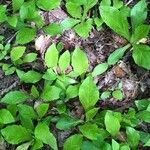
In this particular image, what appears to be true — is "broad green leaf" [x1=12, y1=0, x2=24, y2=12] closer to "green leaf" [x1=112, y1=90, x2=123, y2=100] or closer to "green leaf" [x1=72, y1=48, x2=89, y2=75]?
"green leaf" [x1=72, y1=48, x2=89, y2=75]

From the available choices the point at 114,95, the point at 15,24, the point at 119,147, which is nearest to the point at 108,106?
the point at 114,95

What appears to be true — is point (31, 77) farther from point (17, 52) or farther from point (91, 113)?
point (91, 113)

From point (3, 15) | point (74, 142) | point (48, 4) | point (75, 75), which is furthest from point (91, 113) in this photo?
point (3, 15)

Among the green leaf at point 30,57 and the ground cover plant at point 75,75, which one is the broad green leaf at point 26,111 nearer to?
the ground cover plant at point 75,75

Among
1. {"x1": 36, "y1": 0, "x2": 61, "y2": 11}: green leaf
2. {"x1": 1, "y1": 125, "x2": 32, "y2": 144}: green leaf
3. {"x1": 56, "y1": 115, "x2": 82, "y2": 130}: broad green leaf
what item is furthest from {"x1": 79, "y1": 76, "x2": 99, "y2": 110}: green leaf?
{"x1": 36, "y1": 0, "x2": 61, "y2": 11}: green leaf

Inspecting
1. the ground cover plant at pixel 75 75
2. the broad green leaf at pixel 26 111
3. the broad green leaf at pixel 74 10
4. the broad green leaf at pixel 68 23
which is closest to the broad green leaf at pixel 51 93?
the ground cover plant at pixel 75 75

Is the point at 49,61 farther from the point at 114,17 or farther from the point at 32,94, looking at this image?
the point at 114,17
